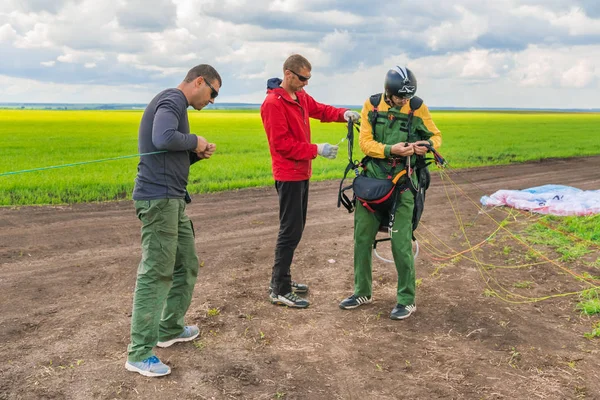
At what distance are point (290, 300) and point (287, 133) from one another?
1682mm

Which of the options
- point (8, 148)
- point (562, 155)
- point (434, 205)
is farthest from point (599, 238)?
point (8, 148)

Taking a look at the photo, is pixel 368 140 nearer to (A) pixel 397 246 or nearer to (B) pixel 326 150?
(B) pixel 326 150

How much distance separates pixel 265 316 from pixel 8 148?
71.0 feet

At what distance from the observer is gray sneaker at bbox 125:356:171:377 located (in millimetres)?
4172

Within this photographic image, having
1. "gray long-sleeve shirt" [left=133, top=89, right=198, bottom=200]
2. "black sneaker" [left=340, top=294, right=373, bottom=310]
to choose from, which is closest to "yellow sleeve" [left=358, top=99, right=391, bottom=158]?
"black sneaker" [left=340, top=294, right=373, bottom=310]

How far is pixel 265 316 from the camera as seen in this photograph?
542 cm

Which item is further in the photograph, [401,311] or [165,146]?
[401,311]

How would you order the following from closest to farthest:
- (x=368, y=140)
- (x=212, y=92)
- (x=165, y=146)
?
(x=165, y=146) → (x=212, y=92) → (x=368, y=140)

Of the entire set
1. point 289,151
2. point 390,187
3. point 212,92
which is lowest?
point 390,187

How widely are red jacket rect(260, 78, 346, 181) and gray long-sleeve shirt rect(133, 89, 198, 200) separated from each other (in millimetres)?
1161

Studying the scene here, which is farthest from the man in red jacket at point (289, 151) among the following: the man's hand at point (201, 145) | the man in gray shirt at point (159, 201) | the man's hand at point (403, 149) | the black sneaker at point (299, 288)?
the man's hand at point (201, 145)

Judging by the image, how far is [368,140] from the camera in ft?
17.5

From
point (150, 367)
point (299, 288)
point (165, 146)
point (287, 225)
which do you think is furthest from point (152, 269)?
point (299, 288)

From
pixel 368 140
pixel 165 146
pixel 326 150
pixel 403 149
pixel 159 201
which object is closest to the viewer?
pixel 165 146
